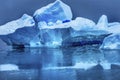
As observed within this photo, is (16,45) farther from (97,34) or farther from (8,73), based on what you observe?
(8,73)

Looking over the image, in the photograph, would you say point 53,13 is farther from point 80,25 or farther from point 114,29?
point 114,29

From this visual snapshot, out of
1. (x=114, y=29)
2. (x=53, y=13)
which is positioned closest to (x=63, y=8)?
(x=53, y=13)

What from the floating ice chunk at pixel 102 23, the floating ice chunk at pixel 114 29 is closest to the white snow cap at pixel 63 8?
the floating ice chunk at pixel 102 23

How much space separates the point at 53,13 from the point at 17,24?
87 centimetres

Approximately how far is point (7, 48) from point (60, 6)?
158 centimetres

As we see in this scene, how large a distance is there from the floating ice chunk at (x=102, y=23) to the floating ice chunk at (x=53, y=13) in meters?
0.80

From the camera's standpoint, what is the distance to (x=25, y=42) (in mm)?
7027

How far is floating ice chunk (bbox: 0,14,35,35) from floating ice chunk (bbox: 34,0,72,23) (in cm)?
21

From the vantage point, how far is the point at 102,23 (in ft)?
22.7

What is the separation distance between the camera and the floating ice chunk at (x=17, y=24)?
6.87 m

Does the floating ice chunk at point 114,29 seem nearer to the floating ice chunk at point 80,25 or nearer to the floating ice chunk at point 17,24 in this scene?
the floating ice chunk at point 80,25

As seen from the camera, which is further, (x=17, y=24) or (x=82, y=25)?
(x=17, y=24)

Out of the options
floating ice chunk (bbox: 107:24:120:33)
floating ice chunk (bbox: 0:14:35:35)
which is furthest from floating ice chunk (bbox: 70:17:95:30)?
floating ice chunk (bbox: 0:14:35:35)

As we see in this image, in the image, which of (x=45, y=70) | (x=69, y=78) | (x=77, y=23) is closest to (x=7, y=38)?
(x=77, y=23)
